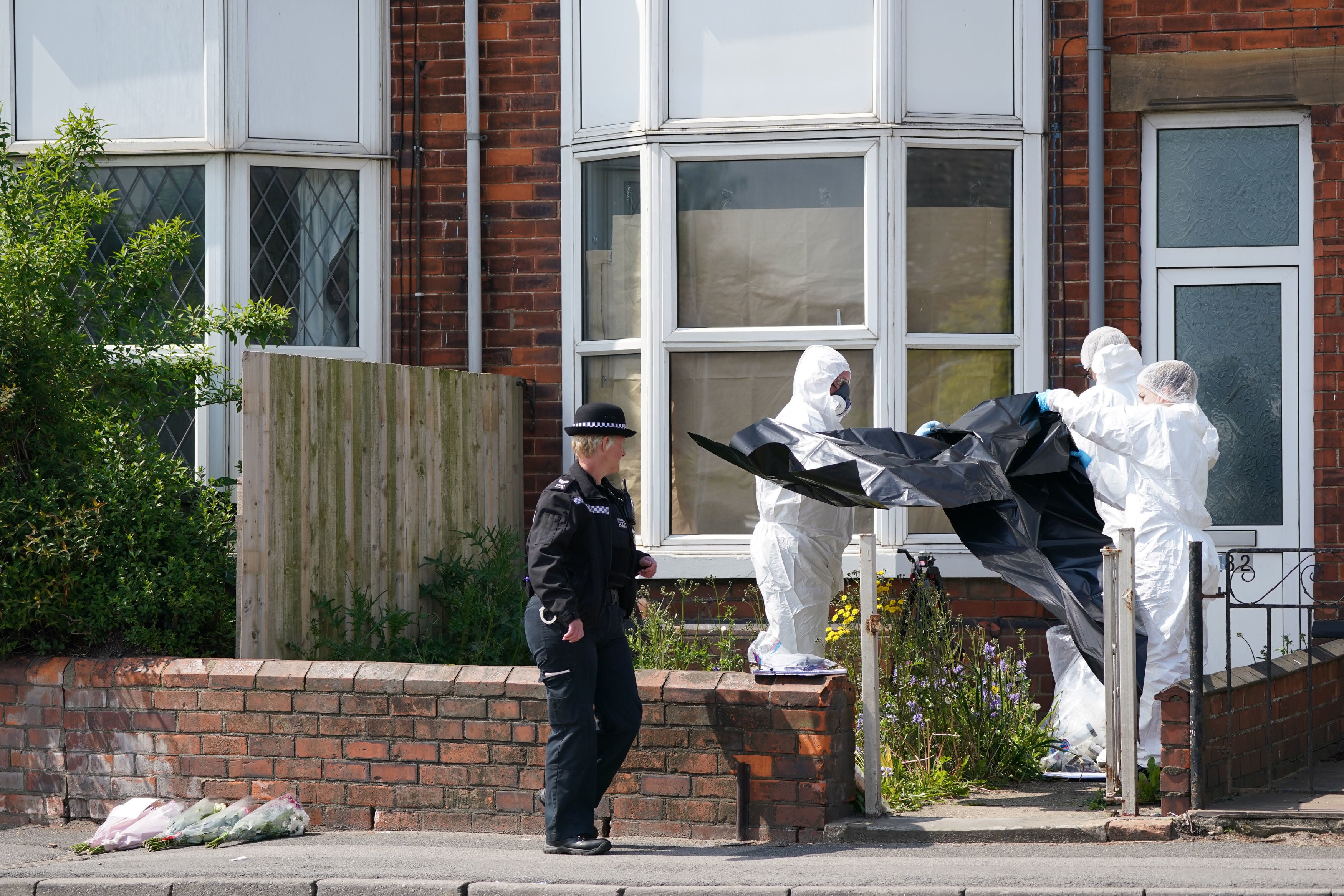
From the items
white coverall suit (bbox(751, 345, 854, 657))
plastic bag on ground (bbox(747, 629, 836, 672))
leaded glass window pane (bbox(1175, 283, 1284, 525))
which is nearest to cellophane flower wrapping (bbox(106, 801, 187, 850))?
plastic bag on ground (bbox(747, 629, 836, 672))

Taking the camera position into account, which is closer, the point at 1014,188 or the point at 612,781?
the point at 612,781

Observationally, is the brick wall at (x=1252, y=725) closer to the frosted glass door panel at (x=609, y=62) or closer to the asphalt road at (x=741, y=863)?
the asphalt road at (x=741, y=863)

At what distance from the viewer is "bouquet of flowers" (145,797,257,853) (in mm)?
6219

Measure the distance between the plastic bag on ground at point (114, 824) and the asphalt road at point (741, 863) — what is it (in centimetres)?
8

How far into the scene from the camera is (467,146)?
8.86 m

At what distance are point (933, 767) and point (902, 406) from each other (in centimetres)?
228

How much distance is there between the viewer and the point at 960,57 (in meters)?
8.22

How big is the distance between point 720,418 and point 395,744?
285 centimetres

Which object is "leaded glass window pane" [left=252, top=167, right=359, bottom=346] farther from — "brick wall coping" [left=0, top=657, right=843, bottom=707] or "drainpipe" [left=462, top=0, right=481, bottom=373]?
"brick wall coping" [left=0, top=657, right=843, bottom=707]

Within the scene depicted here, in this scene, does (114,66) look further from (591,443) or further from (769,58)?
(591,443)

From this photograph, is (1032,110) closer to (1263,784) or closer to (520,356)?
(520,356)

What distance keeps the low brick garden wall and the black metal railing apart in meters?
1.37

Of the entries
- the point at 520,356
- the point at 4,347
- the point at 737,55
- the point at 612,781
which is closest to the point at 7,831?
the point at 4,347

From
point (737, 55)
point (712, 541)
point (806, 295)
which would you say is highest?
point (737, 55)
